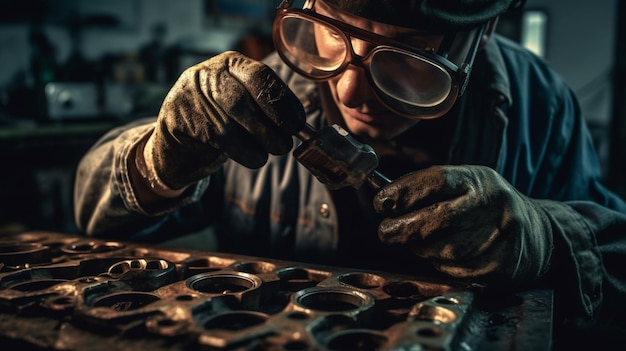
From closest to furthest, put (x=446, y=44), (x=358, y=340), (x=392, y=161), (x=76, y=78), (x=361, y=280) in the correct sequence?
(x=358, y=340)
(x=361, y=280)
(x=446, y=44)
(x=392, y=161)
(x=76, y=78)

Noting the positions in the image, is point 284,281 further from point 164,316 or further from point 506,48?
point 506,48

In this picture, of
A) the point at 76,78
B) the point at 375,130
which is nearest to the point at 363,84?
the point at 375,130

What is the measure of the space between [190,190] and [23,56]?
2908 mm

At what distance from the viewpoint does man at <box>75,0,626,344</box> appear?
120 cm

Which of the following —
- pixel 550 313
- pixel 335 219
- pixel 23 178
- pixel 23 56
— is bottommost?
pixel 23 178

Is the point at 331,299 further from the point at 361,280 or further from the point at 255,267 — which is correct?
the point at 255,267

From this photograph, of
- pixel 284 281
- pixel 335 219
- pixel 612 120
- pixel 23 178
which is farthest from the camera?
pixel 612 120

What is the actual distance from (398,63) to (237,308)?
730 mm

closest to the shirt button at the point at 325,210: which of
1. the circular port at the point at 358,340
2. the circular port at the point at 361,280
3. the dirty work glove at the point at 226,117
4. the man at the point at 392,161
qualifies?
the man at the point at 392,161

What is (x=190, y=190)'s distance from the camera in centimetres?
162

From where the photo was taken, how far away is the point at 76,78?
3.94m

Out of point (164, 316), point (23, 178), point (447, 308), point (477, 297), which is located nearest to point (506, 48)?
point (477, 297)

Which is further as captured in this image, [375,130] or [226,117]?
[375,130]

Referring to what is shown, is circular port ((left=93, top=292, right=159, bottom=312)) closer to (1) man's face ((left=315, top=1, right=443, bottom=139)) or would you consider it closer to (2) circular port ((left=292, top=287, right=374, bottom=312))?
(2) circular port ((left=292, top=287, right=374, bottom=312))
